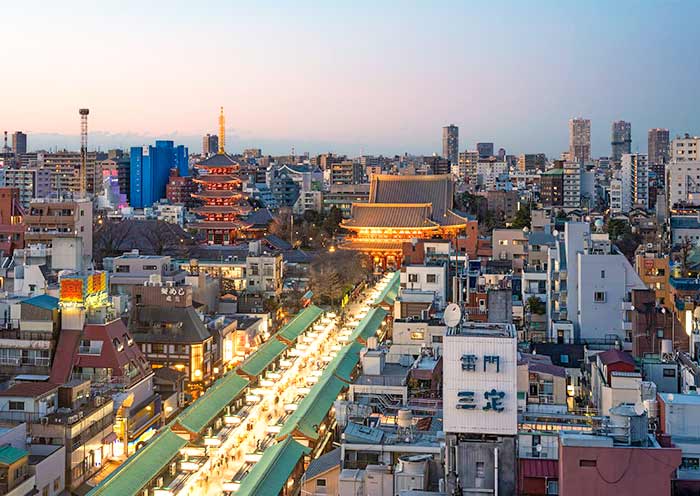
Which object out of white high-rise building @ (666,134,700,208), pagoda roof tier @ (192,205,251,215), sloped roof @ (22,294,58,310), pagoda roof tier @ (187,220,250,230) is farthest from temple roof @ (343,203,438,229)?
sloped roof @ (22,294,58,310)

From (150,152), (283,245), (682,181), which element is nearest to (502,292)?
(283,245)

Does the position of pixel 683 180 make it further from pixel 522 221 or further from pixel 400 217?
pixel 400 217

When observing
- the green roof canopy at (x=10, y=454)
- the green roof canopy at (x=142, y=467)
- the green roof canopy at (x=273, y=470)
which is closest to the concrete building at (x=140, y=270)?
the green roof canopy at (x=142, y=467)

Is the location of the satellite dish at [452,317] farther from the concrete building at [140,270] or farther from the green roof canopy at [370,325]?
the concrete building at [140,270]

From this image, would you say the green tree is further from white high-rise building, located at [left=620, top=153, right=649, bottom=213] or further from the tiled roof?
the tiled roof

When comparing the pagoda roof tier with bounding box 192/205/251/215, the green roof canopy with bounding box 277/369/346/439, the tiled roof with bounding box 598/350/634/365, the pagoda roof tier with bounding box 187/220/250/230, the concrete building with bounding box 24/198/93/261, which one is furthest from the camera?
the pagoda roof tier with bounding box 192/205/251/215
